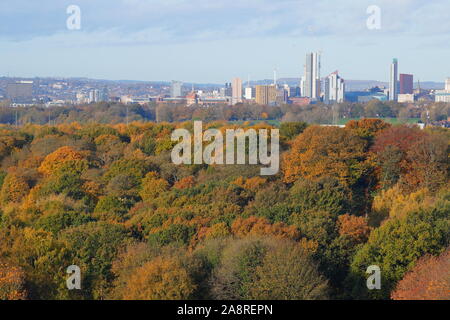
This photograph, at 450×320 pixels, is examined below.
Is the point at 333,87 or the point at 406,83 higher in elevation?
the point at 406,83

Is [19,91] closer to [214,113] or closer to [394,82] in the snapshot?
[214,113]

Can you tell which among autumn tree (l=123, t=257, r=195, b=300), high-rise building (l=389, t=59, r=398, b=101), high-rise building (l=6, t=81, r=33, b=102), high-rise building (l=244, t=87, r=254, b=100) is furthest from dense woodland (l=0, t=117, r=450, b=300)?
high-rise building (l=244, t=87, r=254, b=100)

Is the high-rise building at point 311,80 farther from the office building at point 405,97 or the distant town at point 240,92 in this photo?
the office building at point 405,97

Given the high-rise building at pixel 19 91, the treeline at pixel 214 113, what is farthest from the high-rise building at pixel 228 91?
the treeline at pixel 214 113

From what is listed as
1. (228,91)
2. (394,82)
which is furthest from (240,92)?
(394,82)

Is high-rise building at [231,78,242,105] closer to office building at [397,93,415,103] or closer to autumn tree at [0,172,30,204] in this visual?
office building at [397,93,415,103]

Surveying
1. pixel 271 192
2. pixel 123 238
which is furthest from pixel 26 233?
pixel 271 192

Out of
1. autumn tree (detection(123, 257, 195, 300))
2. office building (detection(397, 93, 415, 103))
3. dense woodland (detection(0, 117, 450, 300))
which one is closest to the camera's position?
autumn tree (detection(123, 257, 195, 300))
